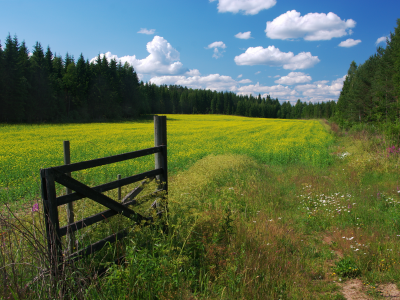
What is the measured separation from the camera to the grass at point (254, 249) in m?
2.91

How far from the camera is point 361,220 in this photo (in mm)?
5859

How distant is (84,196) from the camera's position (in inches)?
127

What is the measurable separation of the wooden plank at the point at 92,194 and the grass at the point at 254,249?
10.1 inches

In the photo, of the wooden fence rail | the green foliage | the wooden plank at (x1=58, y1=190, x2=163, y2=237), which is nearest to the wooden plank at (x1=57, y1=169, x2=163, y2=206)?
the wooden fence rail

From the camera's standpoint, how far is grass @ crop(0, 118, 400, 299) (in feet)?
9.55

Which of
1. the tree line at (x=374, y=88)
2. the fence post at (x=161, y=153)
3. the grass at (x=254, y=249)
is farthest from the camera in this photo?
the tree line at (x=374, y=88)

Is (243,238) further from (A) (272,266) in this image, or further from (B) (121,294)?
(B) (121,294)

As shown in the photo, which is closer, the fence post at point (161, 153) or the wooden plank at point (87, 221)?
the wooden plank at point (87, 221)

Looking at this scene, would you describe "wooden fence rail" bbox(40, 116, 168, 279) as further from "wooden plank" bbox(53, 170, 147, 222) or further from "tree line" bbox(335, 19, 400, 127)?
"tree line" bbox(335, 19, 400, 127)

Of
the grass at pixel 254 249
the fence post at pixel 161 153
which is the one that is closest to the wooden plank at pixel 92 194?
the grass at pixel 254 249

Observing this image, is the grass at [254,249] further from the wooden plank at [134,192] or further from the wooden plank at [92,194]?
the wooden plank at [134,192]

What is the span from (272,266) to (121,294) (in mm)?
2253

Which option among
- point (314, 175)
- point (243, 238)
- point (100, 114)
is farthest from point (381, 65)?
point (100, 114)

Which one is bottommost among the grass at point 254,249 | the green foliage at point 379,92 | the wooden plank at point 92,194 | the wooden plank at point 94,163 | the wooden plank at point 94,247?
the grass at point 254,249
